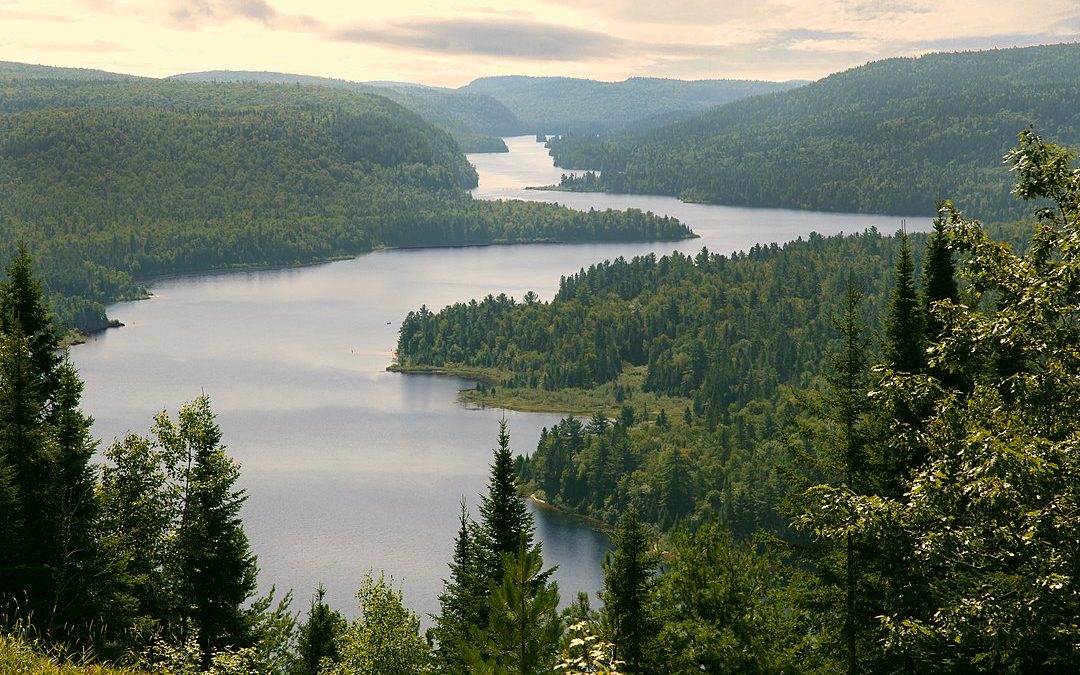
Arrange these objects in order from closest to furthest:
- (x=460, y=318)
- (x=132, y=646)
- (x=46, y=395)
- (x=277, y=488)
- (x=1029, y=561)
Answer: (x=1029, y=561) → (x=132, y=646) → (x=46, y=395) → (x=277, y=488) → (x=460, y=318)

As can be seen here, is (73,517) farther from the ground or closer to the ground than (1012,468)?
closer to the ground

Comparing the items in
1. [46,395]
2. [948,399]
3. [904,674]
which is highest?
[948,399]

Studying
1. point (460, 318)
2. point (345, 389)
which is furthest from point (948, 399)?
point (460, 318)

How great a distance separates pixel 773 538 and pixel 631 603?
18.2 ft

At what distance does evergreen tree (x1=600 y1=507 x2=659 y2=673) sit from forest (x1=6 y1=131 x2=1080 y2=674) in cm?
6

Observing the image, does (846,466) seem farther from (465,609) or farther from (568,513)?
(568,513)

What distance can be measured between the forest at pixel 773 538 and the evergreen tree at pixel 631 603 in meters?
0.06

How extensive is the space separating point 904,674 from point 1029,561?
7.68m

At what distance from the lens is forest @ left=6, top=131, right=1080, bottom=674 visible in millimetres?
15562

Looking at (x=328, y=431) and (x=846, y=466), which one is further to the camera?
(x=328, y=431)

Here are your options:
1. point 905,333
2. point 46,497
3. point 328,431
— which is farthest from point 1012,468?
point 328,431

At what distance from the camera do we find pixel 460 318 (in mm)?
171000

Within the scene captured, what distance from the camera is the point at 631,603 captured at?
93.9 ft

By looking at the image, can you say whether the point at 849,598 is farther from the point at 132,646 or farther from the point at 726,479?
the point at 726,479
